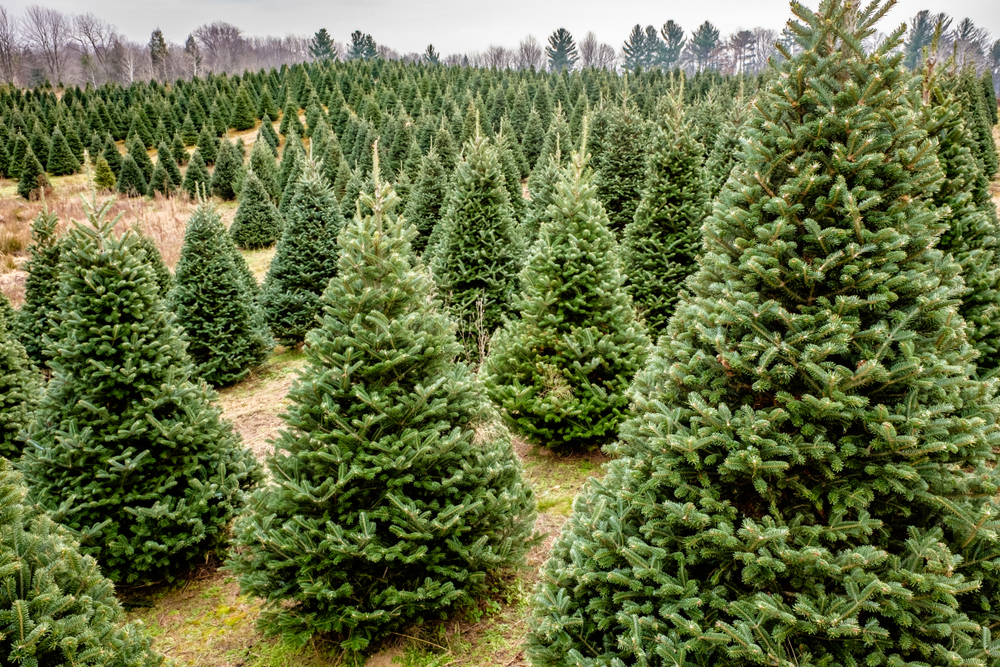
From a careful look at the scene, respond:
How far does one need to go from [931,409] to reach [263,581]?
3.89 meters

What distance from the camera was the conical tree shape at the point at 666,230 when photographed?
28.9 feet

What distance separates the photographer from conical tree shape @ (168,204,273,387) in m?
9.66

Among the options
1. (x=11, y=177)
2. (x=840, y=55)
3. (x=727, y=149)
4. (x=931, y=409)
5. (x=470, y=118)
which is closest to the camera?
(x=931, y=409)

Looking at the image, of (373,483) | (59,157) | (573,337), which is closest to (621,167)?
(573,337)

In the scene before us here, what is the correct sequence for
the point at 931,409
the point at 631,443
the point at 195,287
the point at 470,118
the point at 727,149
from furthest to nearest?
the point at 470,118, the point at 727,149, the point at 195,287, the point at 631,443, the point at 931,409

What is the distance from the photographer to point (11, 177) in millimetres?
31094

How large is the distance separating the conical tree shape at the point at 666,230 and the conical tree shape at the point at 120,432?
630 cm

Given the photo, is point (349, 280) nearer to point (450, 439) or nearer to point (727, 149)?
point (450, 439)

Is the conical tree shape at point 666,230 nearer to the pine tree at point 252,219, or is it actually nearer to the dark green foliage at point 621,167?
the dark green foliage at point 621,167

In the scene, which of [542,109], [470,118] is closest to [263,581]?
[470,118]

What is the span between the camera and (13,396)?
559 centimetres

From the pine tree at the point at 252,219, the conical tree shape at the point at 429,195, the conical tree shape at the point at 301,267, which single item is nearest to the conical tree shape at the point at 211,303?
the conical tree shape at the point at 301,267

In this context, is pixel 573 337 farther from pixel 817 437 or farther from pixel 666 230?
pixel 817 437

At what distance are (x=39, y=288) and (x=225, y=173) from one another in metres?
20.9
